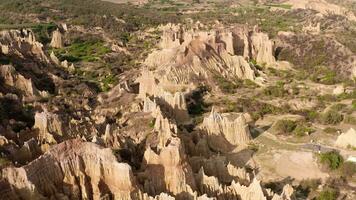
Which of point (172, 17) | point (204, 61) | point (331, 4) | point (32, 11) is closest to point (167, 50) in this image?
point (204, 61)

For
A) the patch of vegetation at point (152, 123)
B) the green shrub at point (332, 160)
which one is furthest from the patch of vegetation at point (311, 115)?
the patch of vegetation at point (152, 123)

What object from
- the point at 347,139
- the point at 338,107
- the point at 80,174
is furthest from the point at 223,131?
the point at 80,174

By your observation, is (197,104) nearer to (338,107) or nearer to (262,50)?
(338,107)

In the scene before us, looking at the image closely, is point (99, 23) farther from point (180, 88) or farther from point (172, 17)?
point (180, 88)

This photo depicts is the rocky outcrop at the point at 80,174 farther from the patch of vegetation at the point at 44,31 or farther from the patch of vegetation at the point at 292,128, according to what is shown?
the patch of vegetation at the point at 44,31

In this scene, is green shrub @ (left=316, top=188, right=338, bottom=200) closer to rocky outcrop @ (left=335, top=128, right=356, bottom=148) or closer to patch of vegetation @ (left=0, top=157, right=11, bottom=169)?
rocky outcrop @ (left=335, top=128, right=356, bottom=148)

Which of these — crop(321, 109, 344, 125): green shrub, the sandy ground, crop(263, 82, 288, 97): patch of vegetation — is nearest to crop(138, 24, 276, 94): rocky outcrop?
crop(263, 82, 288, 97): patch of vegetation
